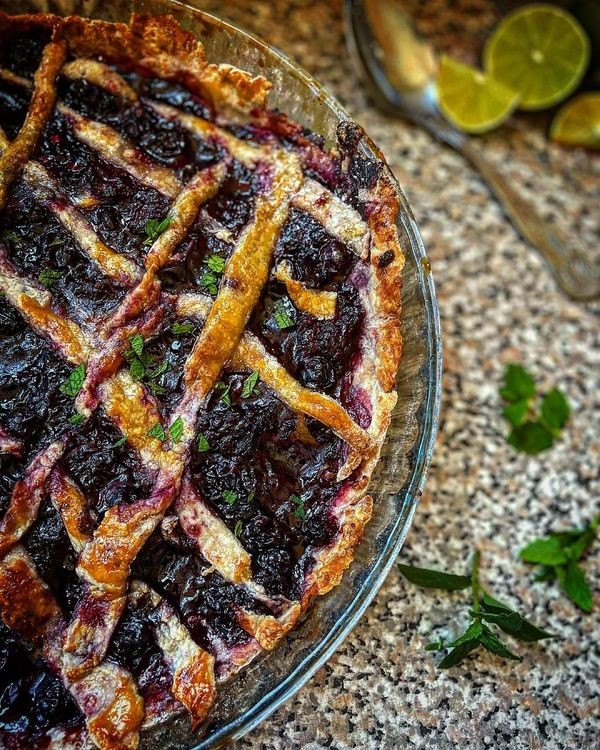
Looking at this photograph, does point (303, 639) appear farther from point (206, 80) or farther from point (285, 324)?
point (206, 80)

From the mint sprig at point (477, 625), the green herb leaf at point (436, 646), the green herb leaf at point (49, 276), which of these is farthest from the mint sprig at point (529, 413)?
the green herb leaf at point (49, 276)

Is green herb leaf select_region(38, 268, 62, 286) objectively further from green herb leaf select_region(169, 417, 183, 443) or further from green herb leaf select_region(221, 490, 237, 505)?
green herb leaf select_region(221, 490, 237, 505)

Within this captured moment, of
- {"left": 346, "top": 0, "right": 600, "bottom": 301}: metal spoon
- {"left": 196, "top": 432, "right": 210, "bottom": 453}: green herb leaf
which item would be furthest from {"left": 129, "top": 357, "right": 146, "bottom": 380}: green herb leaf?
{"left": 346, "top": 0, "right": 600, "bottom": 301}: metal spoon

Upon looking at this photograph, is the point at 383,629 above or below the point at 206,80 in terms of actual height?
below

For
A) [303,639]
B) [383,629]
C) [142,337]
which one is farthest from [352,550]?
[142,337]

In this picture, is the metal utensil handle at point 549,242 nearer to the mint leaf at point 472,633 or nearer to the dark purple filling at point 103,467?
the mint leaf at point 472,633
